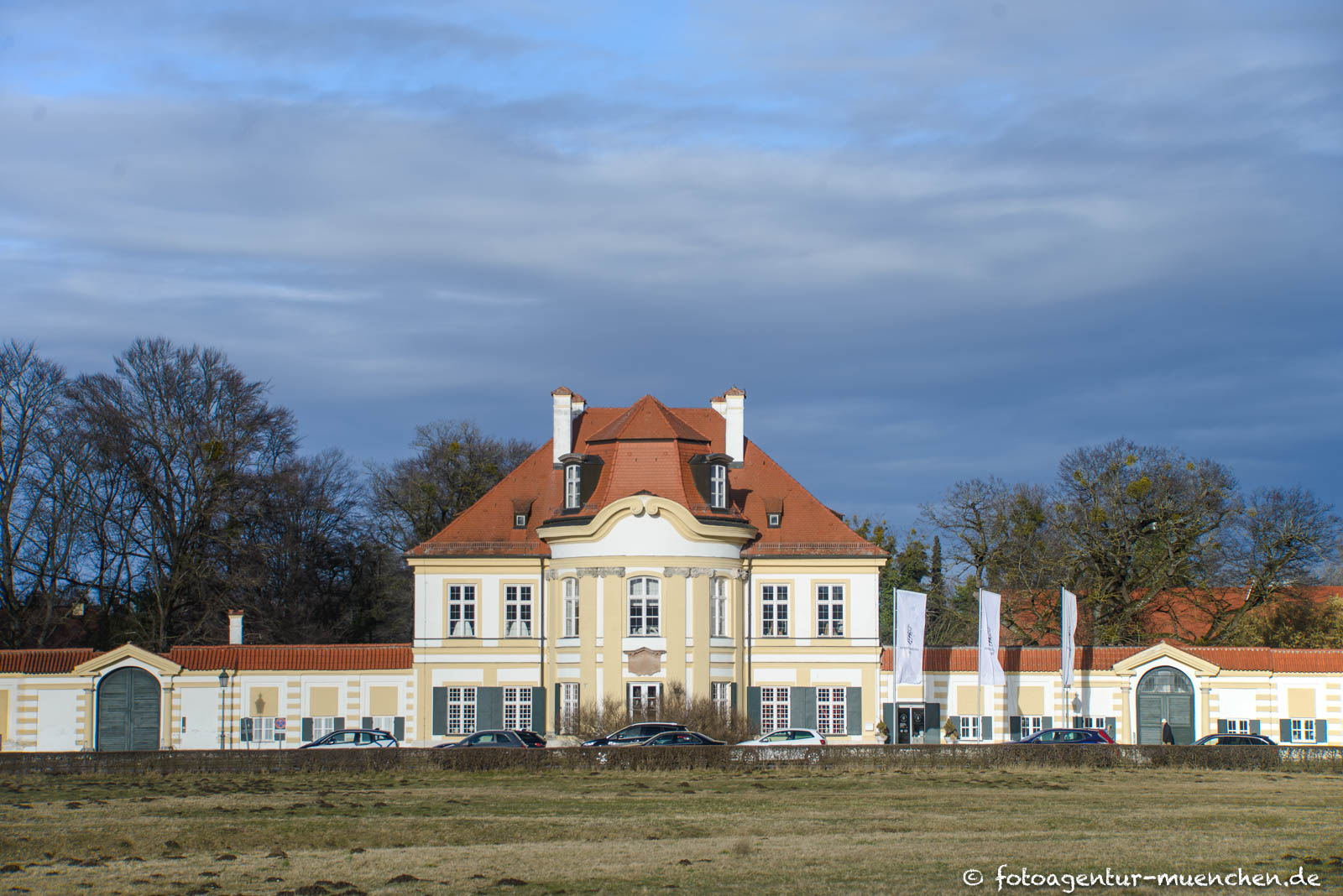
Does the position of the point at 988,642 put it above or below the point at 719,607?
below

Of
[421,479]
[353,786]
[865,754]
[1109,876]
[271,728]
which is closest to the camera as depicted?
[1109,876]

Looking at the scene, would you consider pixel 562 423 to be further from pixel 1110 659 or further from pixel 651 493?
pixel 1110 659

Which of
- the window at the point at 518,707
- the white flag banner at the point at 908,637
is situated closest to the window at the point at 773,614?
the white flag banner at the point at 908,637

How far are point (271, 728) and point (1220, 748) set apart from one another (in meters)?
29.3

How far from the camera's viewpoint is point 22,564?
57.9 m

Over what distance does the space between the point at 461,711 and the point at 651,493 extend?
9.87 meters

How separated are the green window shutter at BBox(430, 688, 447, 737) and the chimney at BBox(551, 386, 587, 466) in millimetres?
9067

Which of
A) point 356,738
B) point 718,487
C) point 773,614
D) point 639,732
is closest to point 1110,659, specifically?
point 773,614

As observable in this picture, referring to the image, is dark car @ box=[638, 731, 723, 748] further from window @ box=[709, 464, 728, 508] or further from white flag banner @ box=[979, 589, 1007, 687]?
window @ box=[709, 464, 728, 508]

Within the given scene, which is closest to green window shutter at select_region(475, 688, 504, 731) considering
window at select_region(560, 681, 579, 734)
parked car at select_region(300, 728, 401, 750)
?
window at select_region(560, 681, 579, 734)

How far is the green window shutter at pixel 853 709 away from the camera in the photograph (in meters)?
50.5

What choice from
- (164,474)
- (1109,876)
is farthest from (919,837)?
(164,474)

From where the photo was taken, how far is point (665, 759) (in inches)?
1389

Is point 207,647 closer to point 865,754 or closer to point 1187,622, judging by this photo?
point 865,754
